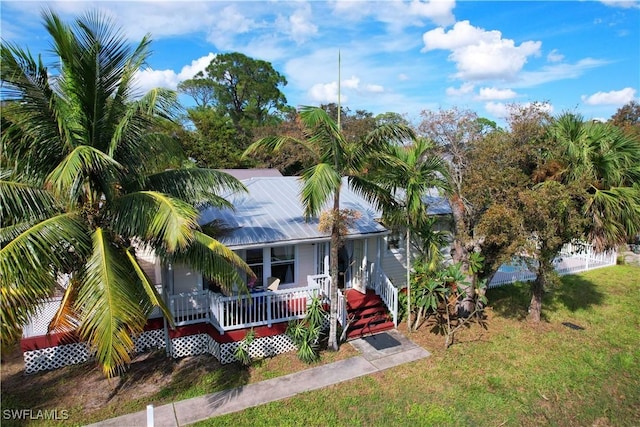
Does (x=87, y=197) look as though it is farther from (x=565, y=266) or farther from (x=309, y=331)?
(x=565, y=266)

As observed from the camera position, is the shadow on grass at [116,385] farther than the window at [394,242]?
No

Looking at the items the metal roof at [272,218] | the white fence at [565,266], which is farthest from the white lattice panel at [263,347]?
the white fence at [565,266]

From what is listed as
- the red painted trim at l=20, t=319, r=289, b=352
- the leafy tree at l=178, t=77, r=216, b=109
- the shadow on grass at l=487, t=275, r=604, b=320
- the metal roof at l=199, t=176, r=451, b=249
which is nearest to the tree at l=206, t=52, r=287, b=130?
the leafy tree at l=178, t=77, r=216, b=109

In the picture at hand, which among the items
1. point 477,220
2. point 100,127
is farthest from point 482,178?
point 100,127

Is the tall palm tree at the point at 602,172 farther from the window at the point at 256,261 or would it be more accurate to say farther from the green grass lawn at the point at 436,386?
the window at the point at 256,261

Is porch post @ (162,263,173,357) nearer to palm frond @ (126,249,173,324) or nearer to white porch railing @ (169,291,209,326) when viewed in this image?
white porch railing @ (169,291,209,326)

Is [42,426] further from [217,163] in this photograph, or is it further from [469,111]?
[217,163]

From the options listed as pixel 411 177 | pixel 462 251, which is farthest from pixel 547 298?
pixel 411 177
